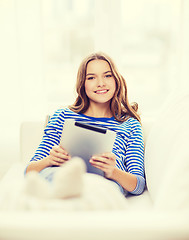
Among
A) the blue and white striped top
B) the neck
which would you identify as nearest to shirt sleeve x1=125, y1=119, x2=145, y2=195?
the blue and white striped top

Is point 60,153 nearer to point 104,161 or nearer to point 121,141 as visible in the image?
point 104,161

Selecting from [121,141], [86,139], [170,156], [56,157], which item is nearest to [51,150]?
[56,157]

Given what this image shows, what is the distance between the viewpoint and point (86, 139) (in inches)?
41.0

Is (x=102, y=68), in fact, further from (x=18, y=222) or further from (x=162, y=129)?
(x=18, y=222)

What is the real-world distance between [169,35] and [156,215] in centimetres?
191

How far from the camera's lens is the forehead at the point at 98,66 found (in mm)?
1406

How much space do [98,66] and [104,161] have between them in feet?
1.79

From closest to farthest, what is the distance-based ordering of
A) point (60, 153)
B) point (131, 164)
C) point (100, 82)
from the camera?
point (60, 153) < point (131, 164) < point (100, 82)

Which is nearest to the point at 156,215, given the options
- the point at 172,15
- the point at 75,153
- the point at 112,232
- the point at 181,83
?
the point at 112,232

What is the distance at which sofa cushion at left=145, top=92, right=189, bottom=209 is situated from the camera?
0.82m

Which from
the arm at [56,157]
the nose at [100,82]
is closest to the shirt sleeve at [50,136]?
the arm at [56,157]

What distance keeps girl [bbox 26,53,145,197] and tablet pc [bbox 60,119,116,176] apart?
5.5 inches

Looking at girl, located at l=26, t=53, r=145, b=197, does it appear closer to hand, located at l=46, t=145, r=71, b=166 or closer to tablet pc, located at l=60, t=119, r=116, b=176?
hand, located at l=46, t=145, r=71, b=166

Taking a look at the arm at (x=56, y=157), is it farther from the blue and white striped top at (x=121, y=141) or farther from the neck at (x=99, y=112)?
the neck at (x=99, y=112)
